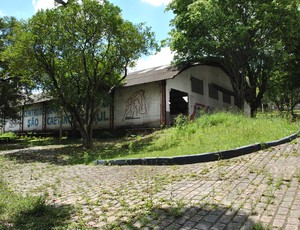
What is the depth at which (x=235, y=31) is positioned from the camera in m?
19.1

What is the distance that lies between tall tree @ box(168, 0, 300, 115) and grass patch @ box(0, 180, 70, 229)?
16994 mm

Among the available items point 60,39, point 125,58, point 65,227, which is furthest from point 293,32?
point 65,227

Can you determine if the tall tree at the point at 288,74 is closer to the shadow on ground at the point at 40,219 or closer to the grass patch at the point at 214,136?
the grass patch at the point at 214,136

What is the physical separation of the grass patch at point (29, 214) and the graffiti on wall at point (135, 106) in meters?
16.5

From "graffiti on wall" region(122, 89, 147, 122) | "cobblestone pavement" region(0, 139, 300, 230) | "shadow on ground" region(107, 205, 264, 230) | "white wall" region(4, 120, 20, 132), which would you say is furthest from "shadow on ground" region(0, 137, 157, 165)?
"white wall" region(4, 120, 20, 132)

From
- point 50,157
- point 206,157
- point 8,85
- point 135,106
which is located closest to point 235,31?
point 135,106

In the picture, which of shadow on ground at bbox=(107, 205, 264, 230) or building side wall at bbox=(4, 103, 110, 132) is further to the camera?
building side wall at bbox=(4, 103, 110, 132)

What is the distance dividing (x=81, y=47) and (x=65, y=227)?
12.4m

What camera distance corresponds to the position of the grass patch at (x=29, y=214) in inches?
170

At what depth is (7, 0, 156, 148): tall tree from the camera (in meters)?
14.1

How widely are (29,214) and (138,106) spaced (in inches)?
692

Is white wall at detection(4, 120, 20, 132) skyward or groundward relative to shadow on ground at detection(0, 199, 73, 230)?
skyward

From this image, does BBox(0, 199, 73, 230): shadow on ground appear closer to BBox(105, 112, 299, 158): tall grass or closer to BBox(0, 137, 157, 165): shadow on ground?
BBox(105, 112, 299, 158): tall grass

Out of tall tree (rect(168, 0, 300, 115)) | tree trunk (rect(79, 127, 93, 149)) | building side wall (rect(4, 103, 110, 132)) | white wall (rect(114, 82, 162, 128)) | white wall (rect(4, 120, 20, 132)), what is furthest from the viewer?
white wall (rect(4, 120, 20, 132))
